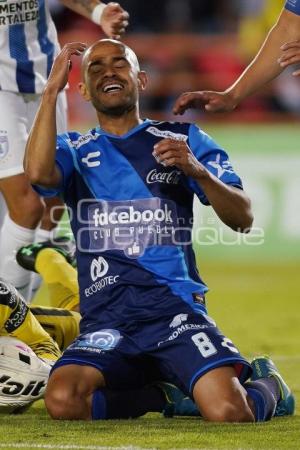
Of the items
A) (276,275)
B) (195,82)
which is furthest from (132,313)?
(195,82)

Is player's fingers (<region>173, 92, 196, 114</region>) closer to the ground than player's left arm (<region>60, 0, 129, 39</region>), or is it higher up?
closer to the ground

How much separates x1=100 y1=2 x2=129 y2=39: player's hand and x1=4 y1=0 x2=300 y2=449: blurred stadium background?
343 cm

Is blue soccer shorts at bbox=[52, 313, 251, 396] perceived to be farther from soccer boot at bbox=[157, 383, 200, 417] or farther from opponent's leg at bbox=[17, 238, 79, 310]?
opponent's leg at bbox=[17, 238, 79, 310]

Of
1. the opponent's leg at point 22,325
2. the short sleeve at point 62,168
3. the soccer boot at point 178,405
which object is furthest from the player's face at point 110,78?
the soccer boot at point 178,405

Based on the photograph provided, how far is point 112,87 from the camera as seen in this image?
5.28 meters

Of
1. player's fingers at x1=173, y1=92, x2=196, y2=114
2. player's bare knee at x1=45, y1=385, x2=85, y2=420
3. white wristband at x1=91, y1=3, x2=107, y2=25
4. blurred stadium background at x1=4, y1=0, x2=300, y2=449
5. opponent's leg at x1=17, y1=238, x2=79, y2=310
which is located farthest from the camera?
blurred stadium background at x1=4, y1=0, x2=300, y2=449

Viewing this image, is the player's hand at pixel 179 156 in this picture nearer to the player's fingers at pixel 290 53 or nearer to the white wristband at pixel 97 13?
the player's fingers at pixel 290 53

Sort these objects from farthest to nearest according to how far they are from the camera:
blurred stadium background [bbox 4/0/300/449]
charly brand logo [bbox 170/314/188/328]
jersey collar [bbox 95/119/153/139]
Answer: blurred stadium background [bbox 4/0/300/449], jersey collar [bbox 95/119/153/139], charly brand logo [bbox 170/314/188/328]

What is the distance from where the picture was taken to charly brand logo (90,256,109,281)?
5.29m

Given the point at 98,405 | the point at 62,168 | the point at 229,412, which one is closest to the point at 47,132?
the point at 62,168

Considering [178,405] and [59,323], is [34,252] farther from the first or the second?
[178,405]

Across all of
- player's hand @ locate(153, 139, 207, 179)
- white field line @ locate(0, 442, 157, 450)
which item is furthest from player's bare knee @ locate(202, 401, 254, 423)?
player's hand @ locate(153, 139, 207, 179)

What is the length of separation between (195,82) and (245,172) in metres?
1.50

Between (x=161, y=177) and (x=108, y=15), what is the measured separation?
1447mm
